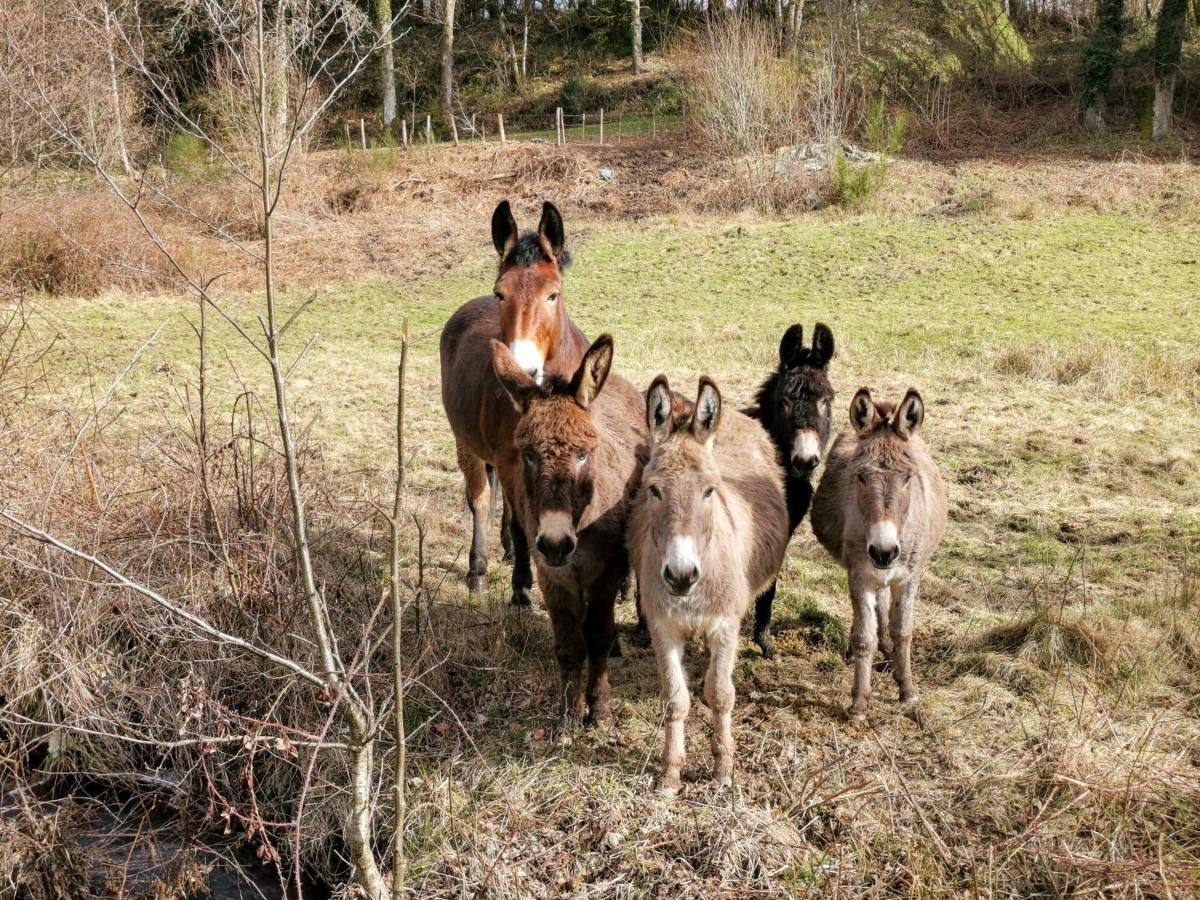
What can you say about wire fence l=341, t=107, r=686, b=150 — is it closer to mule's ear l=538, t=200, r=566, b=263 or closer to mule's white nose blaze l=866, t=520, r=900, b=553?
mule's ear l=538, t=200, r=566, b=263

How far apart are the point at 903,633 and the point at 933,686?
1.75 feet

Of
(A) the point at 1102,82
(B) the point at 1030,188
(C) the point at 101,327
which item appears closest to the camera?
(C) the point at 101,327

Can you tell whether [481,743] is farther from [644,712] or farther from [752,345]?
[752,345]

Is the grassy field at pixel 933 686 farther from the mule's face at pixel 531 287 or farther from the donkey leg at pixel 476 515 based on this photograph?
the mule's face at pixel 531 287

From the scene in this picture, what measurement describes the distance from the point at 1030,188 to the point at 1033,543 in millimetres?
17608

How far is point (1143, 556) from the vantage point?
669 centimetres

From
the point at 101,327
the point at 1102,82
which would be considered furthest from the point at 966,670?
the point at 1102,82

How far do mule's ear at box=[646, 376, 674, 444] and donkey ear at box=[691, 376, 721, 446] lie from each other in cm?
12

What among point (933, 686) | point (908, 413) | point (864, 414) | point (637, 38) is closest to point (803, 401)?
point (864, 414)

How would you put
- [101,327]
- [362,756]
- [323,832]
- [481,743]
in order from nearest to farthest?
1. [362,756]
2. [323,832]
3. [481,743]
4. [101,327]

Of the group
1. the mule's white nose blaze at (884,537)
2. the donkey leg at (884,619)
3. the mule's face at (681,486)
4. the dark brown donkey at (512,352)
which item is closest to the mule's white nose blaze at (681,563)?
the mule's face at (681,486)

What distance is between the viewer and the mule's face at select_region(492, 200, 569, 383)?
6.16 meters

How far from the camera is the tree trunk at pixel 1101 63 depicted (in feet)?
86.4

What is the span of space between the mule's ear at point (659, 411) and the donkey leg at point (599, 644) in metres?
0.94
